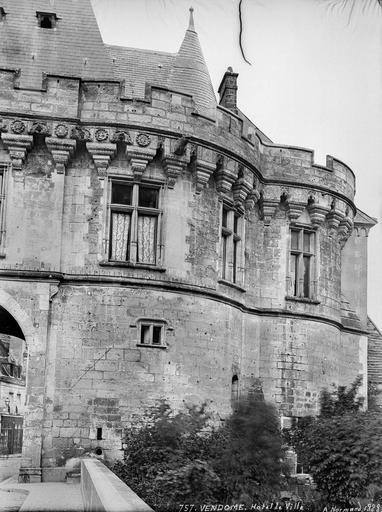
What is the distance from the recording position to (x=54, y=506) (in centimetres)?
1359

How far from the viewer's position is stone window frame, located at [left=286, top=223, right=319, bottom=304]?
23500 mm

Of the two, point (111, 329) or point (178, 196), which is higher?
point (178, 196)

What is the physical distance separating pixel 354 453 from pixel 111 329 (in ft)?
19.2

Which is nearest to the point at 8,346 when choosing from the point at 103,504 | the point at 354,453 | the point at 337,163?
the point at 337,163

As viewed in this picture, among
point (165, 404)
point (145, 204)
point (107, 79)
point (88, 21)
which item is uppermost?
point (88, 21)

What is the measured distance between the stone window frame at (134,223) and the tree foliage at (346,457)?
16.6ft

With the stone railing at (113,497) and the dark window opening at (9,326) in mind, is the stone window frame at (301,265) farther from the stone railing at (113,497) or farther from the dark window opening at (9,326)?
the stone railing at (113,497)

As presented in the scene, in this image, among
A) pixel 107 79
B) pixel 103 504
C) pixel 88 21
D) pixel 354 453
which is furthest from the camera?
pixel 88 21

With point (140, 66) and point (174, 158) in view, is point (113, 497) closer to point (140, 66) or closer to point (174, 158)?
point (174, 158)

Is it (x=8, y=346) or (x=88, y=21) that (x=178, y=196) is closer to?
(x=88, y=21)

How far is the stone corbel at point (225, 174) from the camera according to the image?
2052 cm

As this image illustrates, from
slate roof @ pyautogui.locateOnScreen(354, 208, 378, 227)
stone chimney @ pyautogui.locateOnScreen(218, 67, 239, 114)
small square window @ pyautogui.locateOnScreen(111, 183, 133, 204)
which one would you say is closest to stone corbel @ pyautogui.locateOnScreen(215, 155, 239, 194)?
small square window @ pyautogui.locateOnScreen(111, 183, 133, 204)

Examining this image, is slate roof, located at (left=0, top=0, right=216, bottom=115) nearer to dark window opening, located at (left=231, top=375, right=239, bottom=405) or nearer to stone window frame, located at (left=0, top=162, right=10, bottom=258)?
stone window frame, located at (left=0, top=162, right=10, bottom=258)

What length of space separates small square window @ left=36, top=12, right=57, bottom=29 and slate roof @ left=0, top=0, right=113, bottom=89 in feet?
0.33
